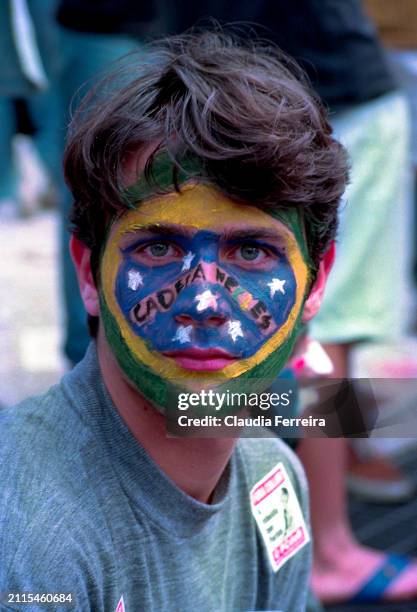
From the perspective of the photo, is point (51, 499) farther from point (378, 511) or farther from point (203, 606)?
point (378, 511)

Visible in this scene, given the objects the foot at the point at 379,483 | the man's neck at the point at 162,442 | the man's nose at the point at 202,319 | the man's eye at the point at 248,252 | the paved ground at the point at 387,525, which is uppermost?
the foot at the point at 379,483

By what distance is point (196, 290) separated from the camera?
136 cm

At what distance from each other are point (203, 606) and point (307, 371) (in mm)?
486

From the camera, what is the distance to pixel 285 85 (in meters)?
1.50

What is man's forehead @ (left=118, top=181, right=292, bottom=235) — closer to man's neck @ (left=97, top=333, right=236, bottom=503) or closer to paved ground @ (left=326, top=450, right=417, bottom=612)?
man's neck @ (left=97, top=333, right=236, bottom=503)

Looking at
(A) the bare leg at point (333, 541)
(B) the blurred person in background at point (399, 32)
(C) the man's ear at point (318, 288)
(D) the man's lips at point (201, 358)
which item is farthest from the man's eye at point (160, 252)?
(B) the blurred person in background at point (399, 32)

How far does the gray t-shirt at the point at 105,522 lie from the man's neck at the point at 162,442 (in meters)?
0.02

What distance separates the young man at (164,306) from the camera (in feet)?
4.49

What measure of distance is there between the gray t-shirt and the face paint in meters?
0.12

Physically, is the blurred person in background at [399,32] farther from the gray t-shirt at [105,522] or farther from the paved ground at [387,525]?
the gray t-shirt at [105,522]

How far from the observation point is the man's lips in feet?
4.48

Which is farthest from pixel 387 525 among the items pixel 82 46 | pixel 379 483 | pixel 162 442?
pixel 162 442

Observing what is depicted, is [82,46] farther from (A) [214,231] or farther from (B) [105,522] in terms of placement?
(B) [105,522]

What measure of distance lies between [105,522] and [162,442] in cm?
16
